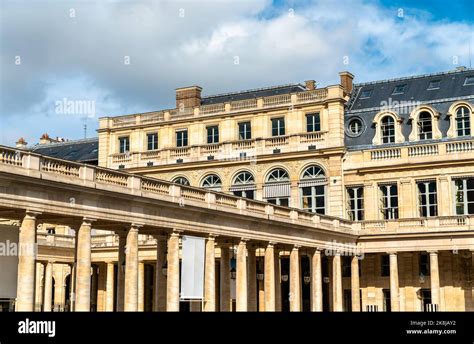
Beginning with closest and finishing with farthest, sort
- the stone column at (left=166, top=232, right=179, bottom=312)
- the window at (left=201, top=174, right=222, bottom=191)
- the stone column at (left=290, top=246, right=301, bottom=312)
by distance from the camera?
1. the stone column at (left=166, top=232, right=179, bottom=312)
2. the stone column at (left=290, top=246, right=301, bottom=312)
3. the window at (left=201, top=174, right=222, bottom=191)

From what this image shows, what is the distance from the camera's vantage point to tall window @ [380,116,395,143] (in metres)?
56.6

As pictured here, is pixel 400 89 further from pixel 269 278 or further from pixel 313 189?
pixel 269 278

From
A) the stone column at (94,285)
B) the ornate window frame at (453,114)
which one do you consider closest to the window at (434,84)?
the ornate window frame at (453,114)

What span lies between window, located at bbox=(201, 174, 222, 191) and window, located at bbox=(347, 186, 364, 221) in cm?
953

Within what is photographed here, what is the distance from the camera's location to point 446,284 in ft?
174

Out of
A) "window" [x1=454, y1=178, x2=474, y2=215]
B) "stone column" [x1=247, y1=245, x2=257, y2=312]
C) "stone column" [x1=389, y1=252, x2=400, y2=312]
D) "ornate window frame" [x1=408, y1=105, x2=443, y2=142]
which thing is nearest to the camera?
"stone column" [x1=247, y1=245, x2=257, y2=312]

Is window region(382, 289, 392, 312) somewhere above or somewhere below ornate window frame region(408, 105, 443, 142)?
below

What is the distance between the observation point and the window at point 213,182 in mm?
59119

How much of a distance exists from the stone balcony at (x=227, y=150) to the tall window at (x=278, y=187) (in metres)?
1.63

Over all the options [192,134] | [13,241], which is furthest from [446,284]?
[13,241]

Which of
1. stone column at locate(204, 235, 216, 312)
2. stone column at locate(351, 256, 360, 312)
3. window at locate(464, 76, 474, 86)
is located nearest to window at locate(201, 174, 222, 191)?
stone column at locate(351, 256, 360, 312)

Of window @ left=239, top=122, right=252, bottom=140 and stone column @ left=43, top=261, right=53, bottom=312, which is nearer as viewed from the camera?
stone column @ left=43, top=261, right=53, bottom=312

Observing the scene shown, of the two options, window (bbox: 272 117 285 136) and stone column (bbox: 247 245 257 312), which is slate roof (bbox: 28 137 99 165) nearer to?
window (bbox: 272 117 285 136)
